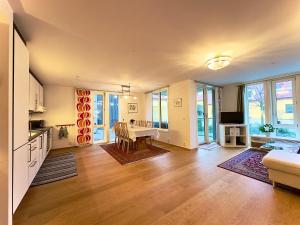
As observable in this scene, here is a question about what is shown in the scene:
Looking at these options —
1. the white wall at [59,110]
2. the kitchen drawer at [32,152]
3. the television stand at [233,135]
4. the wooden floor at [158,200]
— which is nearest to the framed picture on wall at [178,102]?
the television stand at [233,135]

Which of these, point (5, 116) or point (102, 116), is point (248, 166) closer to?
point (5, 116)

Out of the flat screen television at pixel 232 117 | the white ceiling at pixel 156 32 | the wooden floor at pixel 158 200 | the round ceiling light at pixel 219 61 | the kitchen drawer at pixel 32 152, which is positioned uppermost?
the white ceiling at pixel 156 32

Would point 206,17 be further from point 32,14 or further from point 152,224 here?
point 152,224

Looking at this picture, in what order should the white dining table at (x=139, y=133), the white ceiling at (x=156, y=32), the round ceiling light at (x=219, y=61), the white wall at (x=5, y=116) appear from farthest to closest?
1. the white dining table at (x=139, y=133)
2. the round ceiling light at (x=219, y=61)
3. the white ceiling at (x=156, y=32)
4. the white wall at (x=5, y=116)

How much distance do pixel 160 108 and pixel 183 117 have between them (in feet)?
5.31

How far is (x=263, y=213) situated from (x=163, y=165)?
75.8 inches

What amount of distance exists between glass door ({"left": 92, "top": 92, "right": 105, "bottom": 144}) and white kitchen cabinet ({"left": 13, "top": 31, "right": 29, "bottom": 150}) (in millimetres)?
3881

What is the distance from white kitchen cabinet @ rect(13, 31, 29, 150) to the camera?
5.31 feet

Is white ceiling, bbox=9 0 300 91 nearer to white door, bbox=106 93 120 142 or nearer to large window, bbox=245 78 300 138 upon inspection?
large window, bbox=245 78 300 138

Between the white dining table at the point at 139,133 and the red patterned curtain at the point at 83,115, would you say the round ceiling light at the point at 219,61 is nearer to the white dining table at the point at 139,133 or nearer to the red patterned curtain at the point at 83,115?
the white dining table at the point at 139,133

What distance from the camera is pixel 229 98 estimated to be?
5.66 meters

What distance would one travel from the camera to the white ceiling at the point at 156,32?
1.46 meters

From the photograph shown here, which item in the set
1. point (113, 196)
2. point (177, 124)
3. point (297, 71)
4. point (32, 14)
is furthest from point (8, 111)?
point (297, 71)

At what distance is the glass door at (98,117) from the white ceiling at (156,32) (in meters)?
2.74
